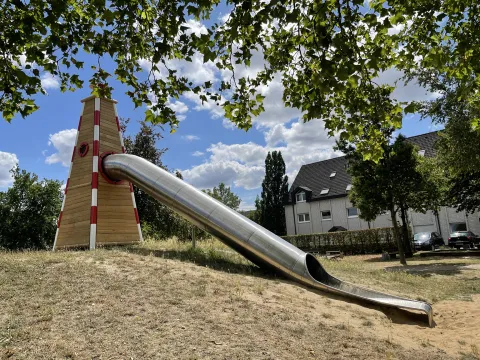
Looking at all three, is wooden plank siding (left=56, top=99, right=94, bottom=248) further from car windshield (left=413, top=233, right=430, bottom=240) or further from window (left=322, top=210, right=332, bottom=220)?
window (left=322, top=210, right=332, bottom=220)

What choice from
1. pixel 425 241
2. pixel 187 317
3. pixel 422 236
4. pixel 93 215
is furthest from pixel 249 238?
pixel 422 236

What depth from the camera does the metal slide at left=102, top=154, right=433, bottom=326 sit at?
304 inches

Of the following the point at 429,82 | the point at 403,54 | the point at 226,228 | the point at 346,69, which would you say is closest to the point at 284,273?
the point at 226,228

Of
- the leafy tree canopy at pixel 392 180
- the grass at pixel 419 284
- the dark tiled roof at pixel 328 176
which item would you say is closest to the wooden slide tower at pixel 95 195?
the grass at pixel 419 284

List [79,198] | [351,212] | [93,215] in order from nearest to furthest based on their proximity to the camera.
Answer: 1. [93,215]
2. [79,198]
3. [351,212]

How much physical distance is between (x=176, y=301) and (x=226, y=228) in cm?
343

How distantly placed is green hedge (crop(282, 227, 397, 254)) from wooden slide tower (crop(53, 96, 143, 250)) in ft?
68.1

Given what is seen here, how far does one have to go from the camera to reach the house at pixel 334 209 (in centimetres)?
3378

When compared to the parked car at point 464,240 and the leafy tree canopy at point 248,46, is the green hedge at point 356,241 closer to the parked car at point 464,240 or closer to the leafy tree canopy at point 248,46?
the parked car at point 464,240

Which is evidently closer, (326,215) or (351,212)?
(351,212)

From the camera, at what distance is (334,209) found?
3922 cm

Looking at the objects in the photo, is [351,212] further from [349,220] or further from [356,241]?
[356,241]

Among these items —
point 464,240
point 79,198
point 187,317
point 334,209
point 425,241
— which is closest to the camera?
point 187,317

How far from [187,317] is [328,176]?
3897cm
